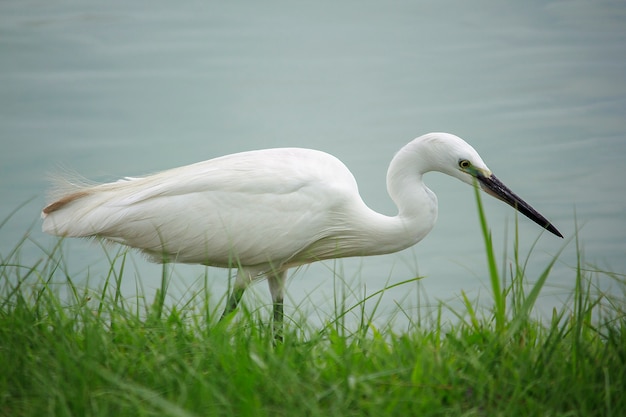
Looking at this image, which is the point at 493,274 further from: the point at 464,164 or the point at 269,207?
the point at 269,207

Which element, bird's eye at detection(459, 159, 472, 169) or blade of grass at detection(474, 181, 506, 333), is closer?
blade of grass at detection(474, 181, 506, 333)

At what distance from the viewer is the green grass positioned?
2312 mm

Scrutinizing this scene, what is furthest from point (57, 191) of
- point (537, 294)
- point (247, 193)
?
point (537, 294)

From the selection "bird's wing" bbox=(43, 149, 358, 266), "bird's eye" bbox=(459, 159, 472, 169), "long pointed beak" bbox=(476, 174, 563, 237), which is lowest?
"bird's wing" bbox=(43, 149, 358, 266)

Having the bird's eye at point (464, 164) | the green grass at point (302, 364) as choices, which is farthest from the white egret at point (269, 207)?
the green grass at point (302, 364)

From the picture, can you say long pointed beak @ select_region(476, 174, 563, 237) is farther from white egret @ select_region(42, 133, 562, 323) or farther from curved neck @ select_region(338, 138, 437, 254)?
curved neck @ select_region(338, 138, 437, 254)

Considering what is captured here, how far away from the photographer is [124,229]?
12.9 feet

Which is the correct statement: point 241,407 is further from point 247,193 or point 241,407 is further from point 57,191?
point 57,191

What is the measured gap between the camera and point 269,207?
3.88 metres

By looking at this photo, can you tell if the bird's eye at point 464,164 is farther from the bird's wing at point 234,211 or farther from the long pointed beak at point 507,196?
the bird's wing at point 234,211

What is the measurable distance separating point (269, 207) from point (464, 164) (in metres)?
1.02

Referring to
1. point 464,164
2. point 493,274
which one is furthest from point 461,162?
point 493,274

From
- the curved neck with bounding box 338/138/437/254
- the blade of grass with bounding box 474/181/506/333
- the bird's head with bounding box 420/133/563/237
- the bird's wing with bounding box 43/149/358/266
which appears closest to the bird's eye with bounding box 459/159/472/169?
the bird's head with bounding box 420/133/563/237

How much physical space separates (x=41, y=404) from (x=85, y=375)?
0.16 m
